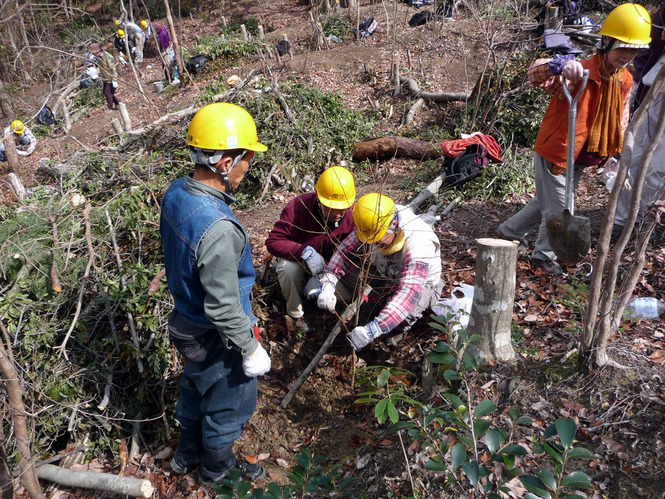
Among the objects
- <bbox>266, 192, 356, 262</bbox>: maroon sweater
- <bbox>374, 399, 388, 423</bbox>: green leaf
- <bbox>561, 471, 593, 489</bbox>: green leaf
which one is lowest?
<bbox>266, 192, 356, 262</bbox>: maroon sweater

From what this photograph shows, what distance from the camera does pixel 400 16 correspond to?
45.7 feet

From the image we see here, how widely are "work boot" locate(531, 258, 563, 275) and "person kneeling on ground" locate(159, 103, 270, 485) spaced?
2.70 meters

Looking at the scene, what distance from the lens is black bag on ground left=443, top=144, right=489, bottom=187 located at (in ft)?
19.3

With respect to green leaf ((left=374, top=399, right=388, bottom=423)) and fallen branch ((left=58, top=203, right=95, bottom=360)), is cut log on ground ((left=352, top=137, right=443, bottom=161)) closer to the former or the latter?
fallen branch ((left=58, top=203, right=95, bottom=360))

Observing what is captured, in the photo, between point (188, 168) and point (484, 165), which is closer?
point (484, 165)

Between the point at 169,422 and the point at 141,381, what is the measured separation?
38cm

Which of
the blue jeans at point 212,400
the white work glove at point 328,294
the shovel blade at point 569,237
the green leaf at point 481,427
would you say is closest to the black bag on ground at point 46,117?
the white work glove at point 328,294

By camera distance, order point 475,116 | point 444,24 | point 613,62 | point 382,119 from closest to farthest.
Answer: point 613,62
point 475,116
point 382,119
point 444,24

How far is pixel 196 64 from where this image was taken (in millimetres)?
13375

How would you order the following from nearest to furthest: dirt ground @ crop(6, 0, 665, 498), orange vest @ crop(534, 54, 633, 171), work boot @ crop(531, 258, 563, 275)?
dirt ground @ crop(6, 0, 665, 498) → orange vest @ crop(534, 54, 633, 171) → work boot @ crop(531, 258, 563, 275)

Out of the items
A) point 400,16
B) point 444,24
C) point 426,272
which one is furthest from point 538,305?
point 400,16

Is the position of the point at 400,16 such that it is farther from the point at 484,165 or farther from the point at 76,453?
the point at 76,453

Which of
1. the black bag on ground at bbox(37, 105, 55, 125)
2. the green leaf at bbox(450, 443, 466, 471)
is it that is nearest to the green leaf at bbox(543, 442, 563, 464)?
the green leaf at bbox(450, 443, 466, 471)

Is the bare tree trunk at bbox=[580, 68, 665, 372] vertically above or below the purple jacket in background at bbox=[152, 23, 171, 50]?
above
